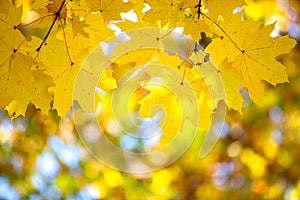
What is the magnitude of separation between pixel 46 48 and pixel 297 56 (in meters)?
3.23

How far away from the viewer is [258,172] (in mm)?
4180

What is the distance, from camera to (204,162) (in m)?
4.44

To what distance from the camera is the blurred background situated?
394 cm

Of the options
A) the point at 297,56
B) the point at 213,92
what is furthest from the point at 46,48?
the point at 297,56

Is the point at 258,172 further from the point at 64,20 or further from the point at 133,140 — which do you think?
the point at 64,20

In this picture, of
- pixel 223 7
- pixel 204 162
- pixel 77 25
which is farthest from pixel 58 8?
pixel 204 162

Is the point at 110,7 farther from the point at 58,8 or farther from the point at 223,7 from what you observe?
the point at 223,7

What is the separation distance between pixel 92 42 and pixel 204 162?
11.5ft

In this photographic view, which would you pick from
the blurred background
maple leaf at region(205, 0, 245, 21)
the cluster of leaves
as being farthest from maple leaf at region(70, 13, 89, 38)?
the blurred background

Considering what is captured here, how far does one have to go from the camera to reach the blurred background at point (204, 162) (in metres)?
3.94

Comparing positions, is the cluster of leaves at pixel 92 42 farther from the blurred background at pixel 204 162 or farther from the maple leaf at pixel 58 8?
the blurred background at pixel 204 162

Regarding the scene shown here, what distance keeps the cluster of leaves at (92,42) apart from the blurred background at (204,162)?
110 inches

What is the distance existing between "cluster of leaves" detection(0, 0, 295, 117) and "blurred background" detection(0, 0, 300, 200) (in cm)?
281

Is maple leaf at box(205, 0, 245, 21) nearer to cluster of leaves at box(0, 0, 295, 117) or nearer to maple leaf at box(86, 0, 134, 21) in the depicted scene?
cluster of leaves at box(0, 0, 295, 117)
